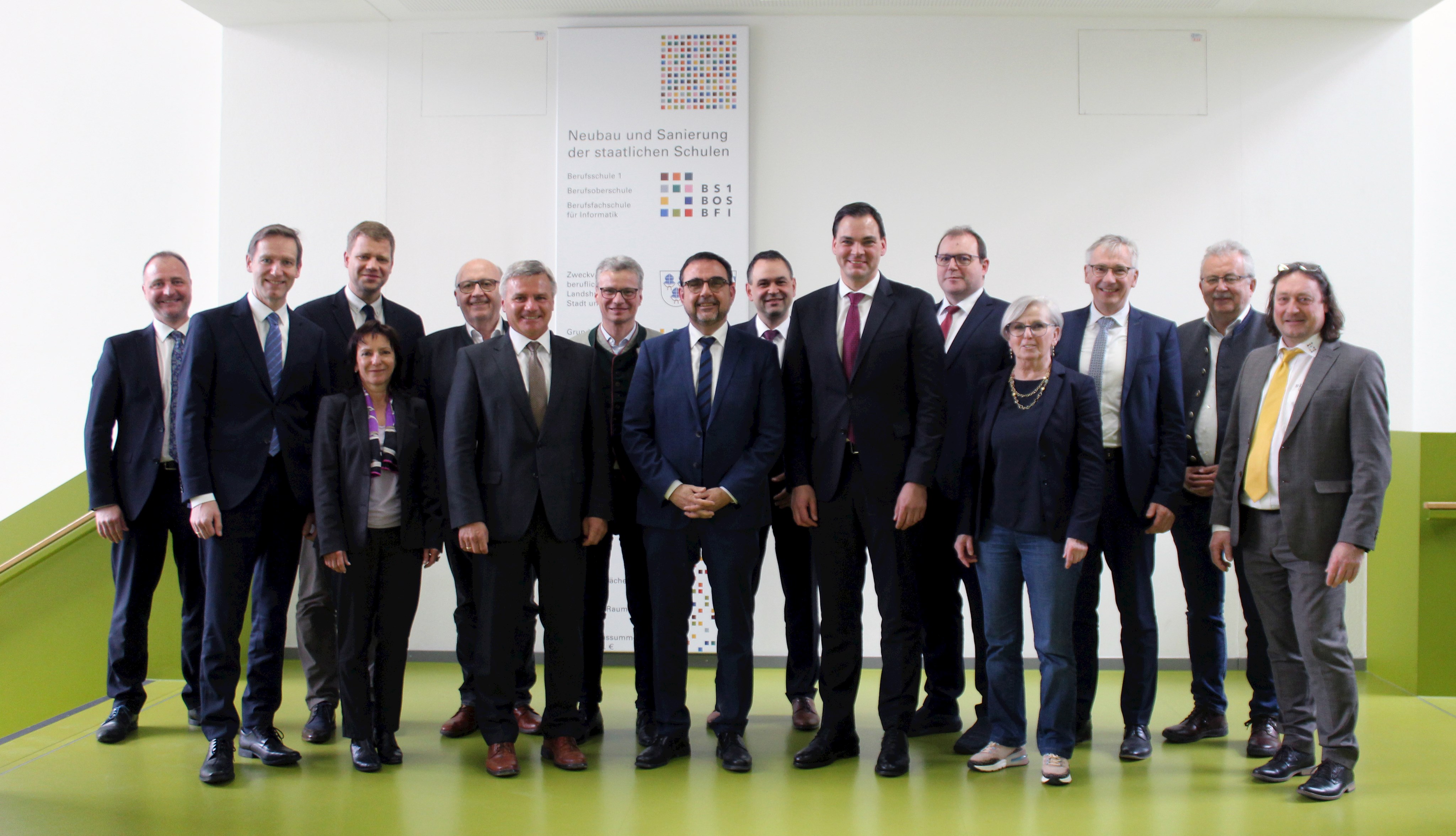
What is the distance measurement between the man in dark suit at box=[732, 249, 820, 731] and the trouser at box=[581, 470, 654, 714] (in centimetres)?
47

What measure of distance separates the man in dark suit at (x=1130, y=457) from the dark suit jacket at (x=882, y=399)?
2.24ft

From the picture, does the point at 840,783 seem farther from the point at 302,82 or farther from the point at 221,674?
the point at 302,82

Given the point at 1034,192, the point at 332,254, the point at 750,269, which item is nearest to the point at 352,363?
the point at 750,269

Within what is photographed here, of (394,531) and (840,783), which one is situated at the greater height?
(394,531)

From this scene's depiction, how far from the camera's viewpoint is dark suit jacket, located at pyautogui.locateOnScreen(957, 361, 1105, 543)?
3.26 meters

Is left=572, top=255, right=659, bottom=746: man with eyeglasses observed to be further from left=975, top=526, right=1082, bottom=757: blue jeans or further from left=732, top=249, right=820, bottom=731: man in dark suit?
left=975, top=526, right=1082, bottom=757: blue jeans

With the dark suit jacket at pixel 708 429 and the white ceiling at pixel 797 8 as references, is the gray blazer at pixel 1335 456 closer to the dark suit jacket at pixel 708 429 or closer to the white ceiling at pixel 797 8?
the dark suit jacket at pixel 708 429

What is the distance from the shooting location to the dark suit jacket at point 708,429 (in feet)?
11.3

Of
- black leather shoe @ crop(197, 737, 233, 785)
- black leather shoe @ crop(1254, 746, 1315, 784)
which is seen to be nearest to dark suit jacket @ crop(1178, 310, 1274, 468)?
black leather shoe @ crop(1254, 746, 1315, 784)

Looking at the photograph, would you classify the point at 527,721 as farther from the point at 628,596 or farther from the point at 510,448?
the point at 510,448

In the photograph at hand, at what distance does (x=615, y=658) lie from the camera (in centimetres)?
540

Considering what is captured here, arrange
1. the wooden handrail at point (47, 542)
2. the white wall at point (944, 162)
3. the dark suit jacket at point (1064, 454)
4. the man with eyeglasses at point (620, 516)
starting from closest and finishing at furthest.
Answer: the dark suit jacket at point (1064, 454)
the man with eyeglasses at point (620, 516)
the wooden handrail at point (47, 542)
the white wall at point (944, 162)

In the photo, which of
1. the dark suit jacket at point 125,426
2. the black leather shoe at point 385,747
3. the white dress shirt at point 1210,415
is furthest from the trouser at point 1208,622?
the dark suit jacket at point 125,426

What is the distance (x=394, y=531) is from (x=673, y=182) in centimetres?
265
